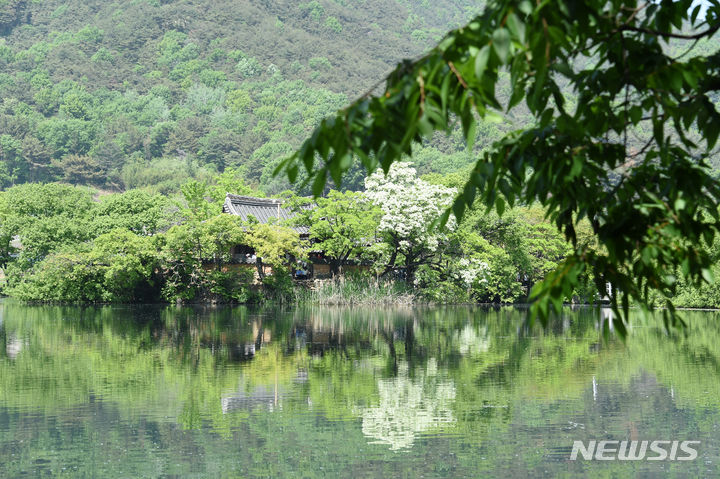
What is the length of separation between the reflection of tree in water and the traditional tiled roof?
24411 mm

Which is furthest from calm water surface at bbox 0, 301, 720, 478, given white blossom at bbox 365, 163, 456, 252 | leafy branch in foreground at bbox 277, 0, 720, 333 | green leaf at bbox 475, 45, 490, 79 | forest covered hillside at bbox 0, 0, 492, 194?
forest covered hillside at bbox 0, 0, 492, 194

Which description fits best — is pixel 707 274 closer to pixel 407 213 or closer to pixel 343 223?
pixel 407 213

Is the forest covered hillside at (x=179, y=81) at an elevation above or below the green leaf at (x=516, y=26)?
above

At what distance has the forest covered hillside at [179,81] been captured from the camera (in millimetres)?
83750

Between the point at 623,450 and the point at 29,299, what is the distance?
101 ft

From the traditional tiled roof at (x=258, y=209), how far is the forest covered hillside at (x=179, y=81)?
36.2 m

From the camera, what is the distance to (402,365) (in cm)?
1413

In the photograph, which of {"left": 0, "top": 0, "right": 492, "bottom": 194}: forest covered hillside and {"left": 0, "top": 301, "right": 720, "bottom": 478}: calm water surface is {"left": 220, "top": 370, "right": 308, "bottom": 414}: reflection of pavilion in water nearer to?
{"left": 0, "top": 301, "right": 720, "bottom": 478}: calm water surface

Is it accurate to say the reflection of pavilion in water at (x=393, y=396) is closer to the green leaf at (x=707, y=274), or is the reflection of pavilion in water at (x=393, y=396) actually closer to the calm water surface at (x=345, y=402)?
the calm water surface at (x=345, y=402)

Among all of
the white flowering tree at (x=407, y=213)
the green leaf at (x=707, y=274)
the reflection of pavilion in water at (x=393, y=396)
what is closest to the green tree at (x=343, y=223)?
the white flowering tree at (x=407, y=213)

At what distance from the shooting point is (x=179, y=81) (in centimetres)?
11225

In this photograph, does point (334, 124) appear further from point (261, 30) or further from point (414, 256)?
point (261, 30)

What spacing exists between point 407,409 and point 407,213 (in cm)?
2283

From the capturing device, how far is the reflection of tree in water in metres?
8.69
